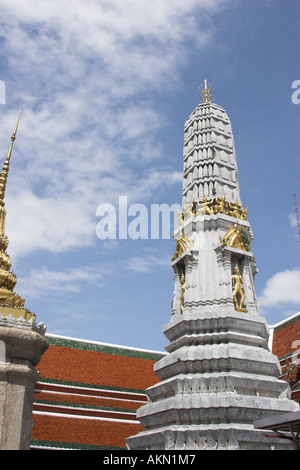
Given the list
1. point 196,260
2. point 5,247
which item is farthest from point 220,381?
point 5,247

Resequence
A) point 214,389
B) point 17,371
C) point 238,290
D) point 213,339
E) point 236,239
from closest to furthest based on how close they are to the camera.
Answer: point 17,371, point 214,389, point 213,339, point 238,290, point 236,239

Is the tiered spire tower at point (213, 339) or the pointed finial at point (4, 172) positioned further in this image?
the tiered spire tower at point (213, 339)

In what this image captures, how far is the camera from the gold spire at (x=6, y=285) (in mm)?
8445

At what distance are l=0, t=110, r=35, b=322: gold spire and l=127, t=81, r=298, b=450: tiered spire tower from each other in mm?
7095

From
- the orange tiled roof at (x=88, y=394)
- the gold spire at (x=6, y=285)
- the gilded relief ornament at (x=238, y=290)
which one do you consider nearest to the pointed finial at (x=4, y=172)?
the gold spire at (x=6, y=285)

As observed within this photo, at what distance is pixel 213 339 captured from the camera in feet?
49.9

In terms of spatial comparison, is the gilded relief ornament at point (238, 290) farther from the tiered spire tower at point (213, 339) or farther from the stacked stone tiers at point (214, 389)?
the stacked stone tiers at point (214, 389)

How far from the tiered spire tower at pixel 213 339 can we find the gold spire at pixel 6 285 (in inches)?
279

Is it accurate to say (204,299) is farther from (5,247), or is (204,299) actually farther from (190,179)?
(5,247)

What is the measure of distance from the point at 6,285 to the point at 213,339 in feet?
27.2

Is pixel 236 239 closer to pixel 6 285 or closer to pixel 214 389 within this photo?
pixel 214 389

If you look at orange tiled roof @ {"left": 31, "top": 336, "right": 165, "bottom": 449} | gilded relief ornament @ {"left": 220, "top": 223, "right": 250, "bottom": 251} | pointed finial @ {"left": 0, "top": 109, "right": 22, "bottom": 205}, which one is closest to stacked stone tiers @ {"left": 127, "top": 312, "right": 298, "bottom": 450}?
gilded relief ornament @ {"left": 220, "top": 223, "right": 250, "bottom": 251}

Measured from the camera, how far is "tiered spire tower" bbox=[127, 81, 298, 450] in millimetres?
13070

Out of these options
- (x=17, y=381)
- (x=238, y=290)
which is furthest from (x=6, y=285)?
(x=238, y=290)
